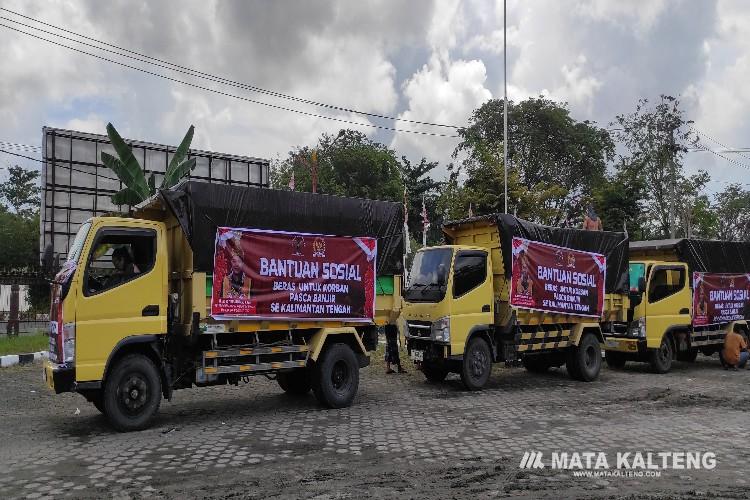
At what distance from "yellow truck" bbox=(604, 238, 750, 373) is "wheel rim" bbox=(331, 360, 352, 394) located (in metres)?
6.70

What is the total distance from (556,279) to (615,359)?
4.02m

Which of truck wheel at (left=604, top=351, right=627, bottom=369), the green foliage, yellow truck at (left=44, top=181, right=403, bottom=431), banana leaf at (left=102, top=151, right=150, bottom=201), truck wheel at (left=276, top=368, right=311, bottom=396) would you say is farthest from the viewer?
the green foliage

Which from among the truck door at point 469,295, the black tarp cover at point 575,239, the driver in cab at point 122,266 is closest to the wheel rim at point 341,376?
the truck door at point 469,295

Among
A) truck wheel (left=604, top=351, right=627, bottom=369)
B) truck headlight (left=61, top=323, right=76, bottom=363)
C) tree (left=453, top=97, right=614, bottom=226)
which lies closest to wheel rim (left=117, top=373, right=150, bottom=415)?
truck headlight (left=61, top=323, right=76, bottom=363)

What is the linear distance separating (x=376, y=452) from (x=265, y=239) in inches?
129

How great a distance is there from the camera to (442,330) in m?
9.89

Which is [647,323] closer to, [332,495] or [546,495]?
[546,495]

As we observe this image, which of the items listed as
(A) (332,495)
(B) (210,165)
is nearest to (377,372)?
(A) (332,495)

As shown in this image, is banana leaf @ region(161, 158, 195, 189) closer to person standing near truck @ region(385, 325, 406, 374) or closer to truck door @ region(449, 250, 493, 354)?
person standing near truck @ region(385, 325, 406, 374)

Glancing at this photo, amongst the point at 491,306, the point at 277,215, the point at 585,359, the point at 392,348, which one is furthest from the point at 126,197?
the point at 585,359

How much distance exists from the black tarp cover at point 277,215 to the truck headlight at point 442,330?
3.75ft

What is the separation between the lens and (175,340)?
7.69 metres

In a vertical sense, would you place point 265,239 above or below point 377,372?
above

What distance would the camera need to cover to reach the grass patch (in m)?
14.7
